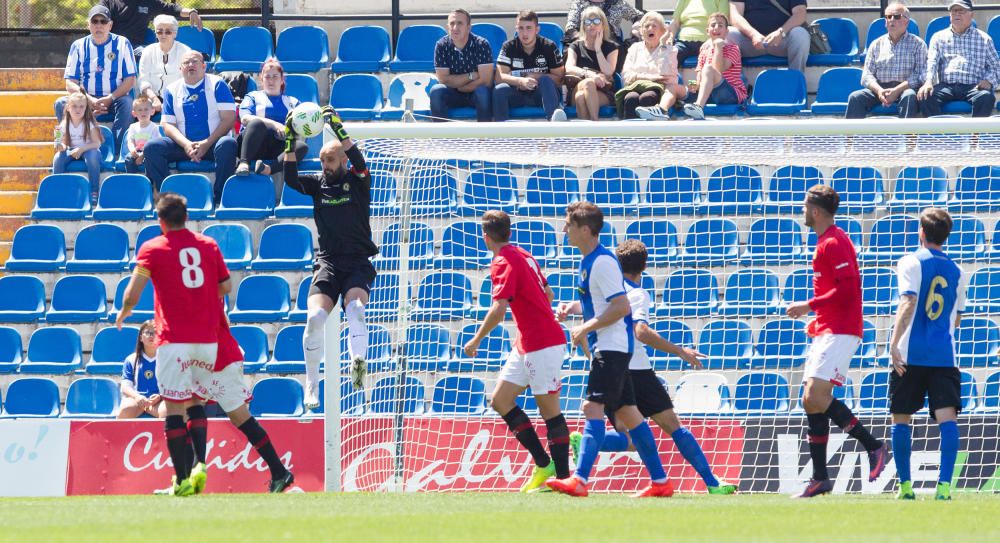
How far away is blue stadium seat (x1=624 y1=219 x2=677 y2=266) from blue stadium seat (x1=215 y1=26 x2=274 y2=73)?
18.4ft

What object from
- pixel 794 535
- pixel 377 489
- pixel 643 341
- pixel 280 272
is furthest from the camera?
pixel 280 272

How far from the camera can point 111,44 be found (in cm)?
1519

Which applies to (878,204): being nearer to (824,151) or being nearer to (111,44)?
(824,151)

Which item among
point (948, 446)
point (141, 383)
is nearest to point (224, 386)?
point (141, 383)

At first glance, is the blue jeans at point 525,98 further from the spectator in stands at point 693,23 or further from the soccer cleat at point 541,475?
the soccer cleat at point 541,475

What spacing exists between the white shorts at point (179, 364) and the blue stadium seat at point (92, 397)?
4.52 metres

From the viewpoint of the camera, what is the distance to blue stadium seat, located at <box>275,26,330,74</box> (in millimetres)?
16078

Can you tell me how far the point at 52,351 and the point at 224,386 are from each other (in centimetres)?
521

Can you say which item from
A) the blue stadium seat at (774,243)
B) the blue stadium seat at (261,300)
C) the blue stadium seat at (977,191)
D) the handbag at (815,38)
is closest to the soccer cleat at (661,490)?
the blue stadium seat at (774,243)

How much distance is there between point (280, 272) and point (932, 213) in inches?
276

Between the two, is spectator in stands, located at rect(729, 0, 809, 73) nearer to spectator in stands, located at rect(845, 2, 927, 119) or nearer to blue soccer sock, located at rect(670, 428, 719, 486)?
spectator in stands, located at rect(845, 2, 927, 119)

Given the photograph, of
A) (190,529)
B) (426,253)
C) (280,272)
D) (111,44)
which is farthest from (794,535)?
(111,44)

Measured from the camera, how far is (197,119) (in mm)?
14289

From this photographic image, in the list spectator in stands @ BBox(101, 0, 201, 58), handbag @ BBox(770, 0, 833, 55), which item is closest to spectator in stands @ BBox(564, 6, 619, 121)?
handbag @ BBox(770, 0, 833, 55)
